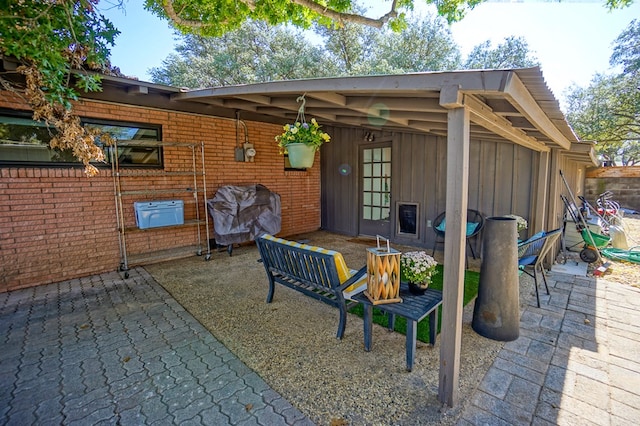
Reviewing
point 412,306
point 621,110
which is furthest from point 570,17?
point 412,306

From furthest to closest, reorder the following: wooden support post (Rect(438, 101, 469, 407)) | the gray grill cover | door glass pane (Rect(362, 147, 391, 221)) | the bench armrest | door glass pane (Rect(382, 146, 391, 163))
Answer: door glass pane (Rect(362, 147, 391, 221)), door glass pane (Rect(382, 146, 391, 163)), the gray grill cover, the bench armrest, wooden support post (Rect(438, 101, 469, 407))

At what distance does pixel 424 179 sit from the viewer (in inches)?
231

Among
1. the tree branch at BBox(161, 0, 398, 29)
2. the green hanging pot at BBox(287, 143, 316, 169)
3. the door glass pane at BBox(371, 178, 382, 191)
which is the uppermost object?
the tree branch at BBox(161, 0, 398, 29)

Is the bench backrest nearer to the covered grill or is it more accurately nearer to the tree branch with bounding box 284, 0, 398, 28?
the covered grill

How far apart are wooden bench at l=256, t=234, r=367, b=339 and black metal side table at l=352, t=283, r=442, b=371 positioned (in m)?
0.19

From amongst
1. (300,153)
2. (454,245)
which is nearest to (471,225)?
(300,153)

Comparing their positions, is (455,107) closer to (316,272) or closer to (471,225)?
(316,272)

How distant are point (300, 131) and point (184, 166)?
3224 millimetres

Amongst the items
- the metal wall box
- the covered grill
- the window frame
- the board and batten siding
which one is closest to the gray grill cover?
the covered grill

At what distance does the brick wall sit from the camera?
387cm

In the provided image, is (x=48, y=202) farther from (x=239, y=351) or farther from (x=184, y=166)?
(x=239, y=351)

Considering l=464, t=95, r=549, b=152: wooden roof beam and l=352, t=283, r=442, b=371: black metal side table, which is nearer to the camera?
l=464, t=95, r=549, b=152: wooden roof beam

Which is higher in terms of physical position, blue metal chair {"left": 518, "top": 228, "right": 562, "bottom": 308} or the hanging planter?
the hanging planter

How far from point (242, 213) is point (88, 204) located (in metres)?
2.32
